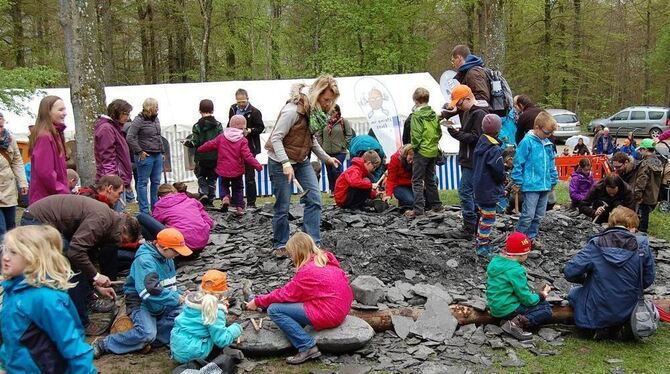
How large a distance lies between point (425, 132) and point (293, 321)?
384 centimetres

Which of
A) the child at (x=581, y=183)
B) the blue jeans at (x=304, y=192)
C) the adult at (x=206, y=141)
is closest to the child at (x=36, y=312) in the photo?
the blue jeans at (x=304, y=192)

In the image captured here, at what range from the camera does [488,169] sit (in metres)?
6.16

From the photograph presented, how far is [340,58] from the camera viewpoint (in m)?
29.6

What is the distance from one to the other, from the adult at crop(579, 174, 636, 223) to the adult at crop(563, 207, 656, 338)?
3442mm

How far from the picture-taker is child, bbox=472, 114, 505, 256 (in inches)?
240

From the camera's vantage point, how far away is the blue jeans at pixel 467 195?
6.77m

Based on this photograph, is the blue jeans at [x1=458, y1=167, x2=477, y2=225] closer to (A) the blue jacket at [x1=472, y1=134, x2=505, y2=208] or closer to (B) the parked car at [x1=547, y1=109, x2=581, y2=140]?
(A) the blue jacket at [x1=472, y1=134, x2=505, y2=208]

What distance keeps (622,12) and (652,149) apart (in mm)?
31645

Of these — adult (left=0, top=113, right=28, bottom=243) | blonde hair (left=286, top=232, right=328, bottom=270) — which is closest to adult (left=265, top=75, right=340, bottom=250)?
blonde hair (left=286, top=232, right=328, bottom=270)

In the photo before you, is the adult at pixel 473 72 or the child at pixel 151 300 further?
the adult at pixel 473 72

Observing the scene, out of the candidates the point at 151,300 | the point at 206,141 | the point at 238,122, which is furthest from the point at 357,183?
the point at 151,300

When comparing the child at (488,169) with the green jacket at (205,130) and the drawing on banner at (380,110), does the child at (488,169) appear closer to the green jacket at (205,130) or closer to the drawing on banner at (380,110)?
the green jacket at (205,130)

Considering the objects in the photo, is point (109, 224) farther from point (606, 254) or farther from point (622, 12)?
point (622, 12)

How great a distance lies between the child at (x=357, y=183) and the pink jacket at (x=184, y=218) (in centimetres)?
255
